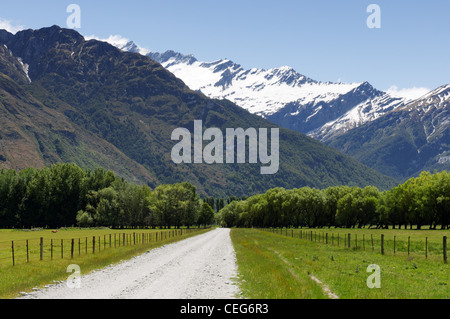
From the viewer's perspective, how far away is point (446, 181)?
4847 inches

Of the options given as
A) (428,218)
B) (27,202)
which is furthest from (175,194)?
(428,218)

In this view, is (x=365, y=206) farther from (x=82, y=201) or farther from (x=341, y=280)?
(x=341, y=280)

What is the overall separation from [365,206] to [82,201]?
102040 millimetres

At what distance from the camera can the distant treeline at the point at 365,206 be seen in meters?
123

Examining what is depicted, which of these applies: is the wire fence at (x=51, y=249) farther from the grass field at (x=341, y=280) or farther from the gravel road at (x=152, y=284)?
the grass field at (x=341, y=280)

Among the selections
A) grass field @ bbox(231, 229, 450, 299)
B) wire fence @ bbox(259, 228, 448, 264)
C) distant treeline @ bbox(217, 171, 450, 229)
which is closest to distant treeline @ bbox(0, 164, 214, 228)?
distant treeline @ bbox(217, 171, 450, 229)

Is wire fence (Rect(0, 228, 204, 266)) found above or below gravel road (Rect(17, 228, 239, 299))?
below

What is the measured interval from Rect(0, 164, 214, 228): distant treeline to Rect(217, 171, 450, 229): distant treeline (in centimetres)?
3457

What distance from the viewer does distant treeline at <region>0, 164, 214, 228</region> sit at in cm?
15075

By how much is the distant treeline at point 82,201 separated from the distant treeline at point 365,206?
3457 cm

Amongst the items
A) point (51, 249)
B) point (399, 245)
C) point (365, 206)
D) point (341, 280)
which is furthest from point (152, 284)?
point (365, 206)

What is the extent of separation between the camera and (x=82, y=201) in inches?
6255

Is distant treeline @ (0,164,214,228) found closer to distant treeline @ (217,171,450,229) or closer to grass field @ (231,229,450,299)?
distant treeline @ (217,171,450,229)
